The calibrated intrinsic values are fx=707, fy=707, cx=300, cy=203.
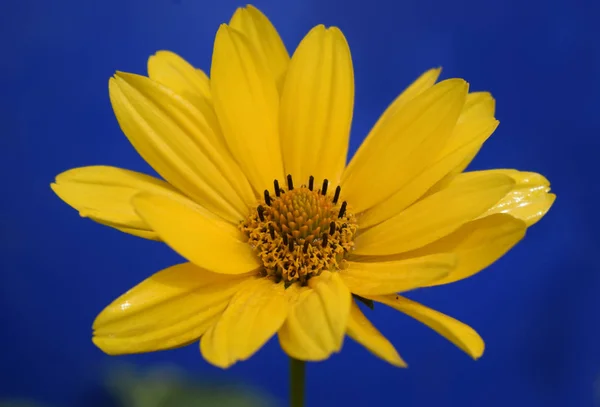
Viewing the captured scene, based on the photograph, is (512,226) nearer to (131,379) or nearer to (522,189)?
(522,189)

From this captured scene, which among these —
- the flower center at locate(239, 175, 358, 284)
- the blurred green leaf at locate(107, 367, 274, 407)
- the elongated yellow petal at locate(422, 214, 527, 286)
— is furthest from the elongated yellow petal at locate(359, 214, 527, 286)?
the blurred green leaf at locate(107, 367, 274, 407)

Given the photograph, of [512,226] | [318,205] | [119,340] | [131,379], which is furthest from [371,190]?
[131,379]

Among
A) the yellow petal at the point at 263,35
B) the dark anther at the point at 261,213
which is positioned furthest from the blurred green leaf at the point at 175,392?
the yellow petal at the point at 263,35

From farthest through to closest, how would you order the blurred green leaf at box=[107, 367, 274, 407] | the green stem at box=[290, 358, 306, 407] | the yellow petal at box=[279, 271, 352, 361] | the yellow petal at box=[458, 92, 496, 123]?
the blurred green leaf at box=[107, 367, 274, 407], the yellow petal at box=[458, 92, 496, 123], the green stem at box=[290, 358, 306, 407], the yellow petal at box=[279, 271, 352, 361]

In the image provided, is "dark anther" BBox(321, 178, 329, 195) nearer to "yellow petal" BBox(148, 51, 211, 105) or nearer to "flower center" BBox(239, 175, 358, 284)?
"flower center" BBox(239, 175, 358, 284)

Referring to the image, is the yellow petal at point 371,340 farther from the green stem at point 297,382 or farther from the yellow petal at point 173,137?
the yellow petal at point 173,137

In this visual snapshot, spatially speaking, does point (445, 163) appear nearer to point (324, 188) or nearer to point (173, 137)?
point (324, 188)
